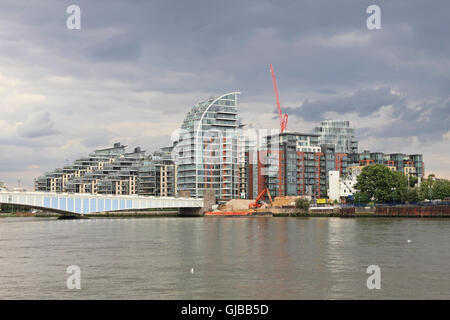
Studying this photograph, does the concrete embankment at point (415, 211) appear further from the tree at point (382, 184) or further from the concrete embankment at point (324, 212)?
the tree at point (382, 184)

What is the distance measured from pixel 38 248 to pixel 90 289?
98.2 feet

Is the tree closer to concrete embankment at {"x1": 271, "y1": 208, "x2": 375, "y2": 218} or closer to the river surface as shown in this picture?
concrete embankment at {"x1": 271, "y1": 208, "x2": 375, "y2": 218}

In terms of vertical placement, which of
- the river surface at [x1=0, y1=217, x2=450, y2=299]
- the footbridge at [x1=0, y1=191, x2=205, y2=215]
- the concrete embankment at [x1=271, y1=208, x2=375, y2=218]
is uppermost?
the footbridge at [x1=0, y1=191, x2=205, y2=215]

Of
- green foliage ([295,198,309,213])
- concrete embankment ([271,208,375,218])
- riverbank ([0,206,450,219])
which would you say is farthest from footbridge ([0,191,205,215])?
green foliage ([295,198,309,213])

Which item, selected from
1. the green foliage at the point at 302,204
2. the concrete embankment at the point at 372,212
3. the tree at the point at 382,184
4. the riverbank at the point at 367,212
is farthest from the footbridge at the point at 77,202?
the tree at the point at 382,184

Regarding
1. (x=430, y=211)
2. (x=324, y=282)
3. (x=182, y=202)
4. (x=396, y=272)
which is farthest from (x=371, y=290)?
(x=182, y=202)

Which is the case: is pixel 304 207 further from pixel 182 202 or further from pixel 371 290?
pixel 371 290

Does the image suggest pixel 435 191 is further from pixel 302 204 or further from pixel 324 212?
pixel 302 204

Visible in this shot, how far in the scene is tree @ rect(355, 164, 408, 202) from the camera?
179 m

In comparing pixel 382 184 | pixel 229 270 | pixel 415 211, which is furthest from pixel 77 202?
pixel 229 270

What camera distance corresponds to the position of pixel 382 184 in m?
180

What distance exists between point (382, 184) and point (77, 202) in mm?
99144

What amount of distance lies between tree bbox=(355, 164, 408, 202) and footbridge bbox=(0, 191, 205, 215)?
65.8 m

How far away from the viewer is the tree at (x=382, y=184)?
587 ft
